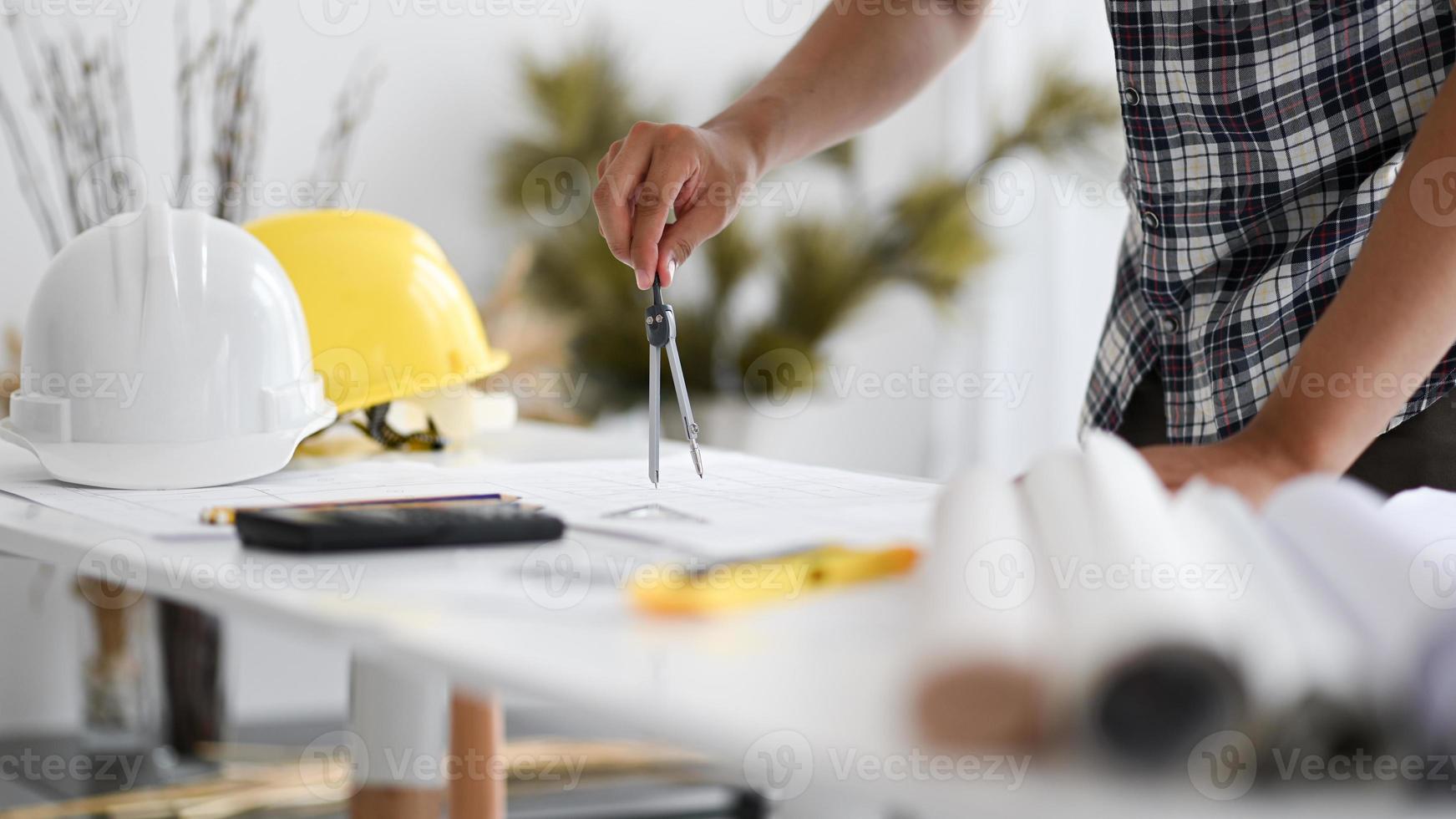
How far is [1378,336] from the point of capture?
2.37ft

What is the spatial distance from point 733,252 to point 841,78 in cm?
168

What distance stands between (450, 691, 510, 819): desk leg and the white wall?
1258 millimetres

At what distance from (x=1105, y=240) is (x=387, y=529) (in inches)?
110

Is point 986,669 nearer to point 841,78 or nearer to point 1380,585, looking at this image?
point 1380,585

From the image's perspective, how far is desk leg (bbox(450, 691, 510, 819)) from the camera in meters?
1.07

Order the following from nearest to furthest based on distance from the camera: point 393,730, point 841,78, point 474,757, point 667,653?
point 667,653
point 393,730
point 474,757
point 841,78

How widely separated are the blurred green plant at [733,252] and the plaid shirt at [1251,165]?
5.46ft

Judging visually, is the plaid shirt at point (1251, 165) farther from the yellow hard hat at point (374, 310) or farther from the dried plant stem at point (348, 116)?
the dried plant stem at point (348, 116)

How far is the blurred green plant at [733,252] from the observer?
271 cm

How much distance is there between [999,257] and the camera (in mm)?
2998

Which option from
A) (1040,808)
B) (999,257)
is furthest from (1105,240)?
(1040,808)

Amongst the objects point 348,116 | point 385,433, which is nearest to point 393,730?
point 385,433

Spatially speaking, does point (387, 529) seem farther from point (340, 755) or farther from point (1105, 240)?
point (1105, 240)

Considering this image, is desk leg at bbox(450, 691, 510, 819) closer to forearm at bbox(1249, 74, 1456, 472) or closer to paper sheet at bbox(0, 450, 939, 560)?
paper sheet at bbox(0, 450, 939, 560)
